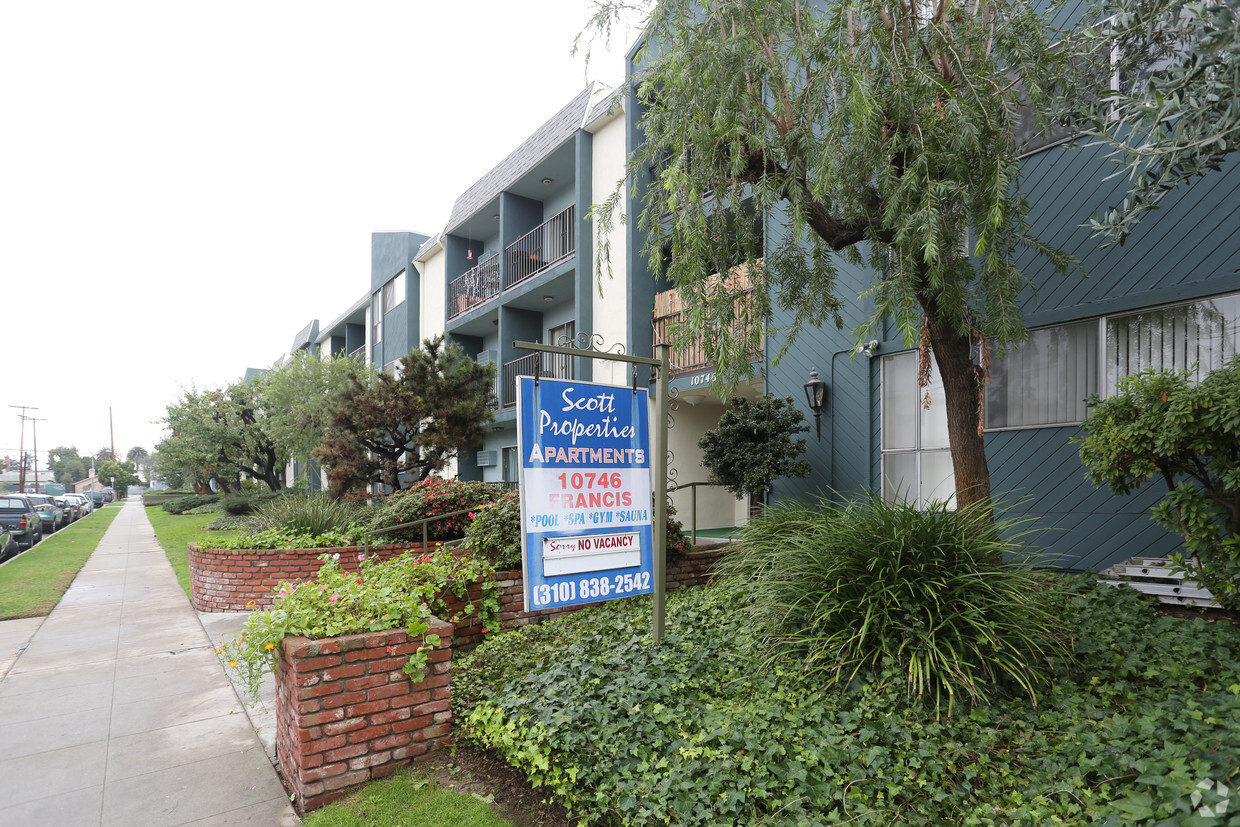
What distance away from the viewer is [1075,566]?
22.2 feet

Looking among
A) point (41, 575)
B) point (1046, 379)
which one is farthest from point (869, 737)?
point (41, 575)

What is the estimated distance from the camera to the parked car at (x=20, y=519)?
17938 millimetres

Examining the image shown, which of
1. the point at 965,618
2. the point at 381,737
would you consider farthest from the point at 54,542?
the point at 965,618

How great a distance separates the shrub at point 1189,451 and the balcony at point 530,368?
1145 centimetres

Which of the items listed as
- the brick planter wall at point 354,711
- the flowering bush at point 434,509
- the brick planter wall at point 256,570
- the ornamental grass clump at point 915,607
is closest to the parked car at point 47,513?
the brick planter wall at point 256,570

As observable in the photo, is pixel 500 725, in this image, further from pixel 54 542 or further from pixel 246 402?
pixel 246 402

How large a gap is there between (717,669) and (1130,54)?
18.3ft

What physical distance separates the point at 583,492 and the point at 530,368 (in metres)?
12.4

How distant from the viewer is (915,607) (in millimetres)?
3867

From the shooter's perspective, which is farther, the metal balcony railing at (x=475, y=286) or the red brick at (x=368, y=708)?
the metal balcony railing at (x=475, y=286)

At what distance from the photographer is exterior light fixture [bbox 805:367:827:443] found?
924cm

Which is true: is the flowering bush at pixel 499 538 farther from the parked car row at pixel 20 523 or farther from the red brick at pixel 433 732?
the parked car row at pixel 20 523

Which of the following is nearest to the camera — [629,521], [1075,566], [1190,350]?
[629,521]

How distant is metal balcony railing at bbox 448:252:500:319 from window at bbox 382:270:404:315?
4387mm
